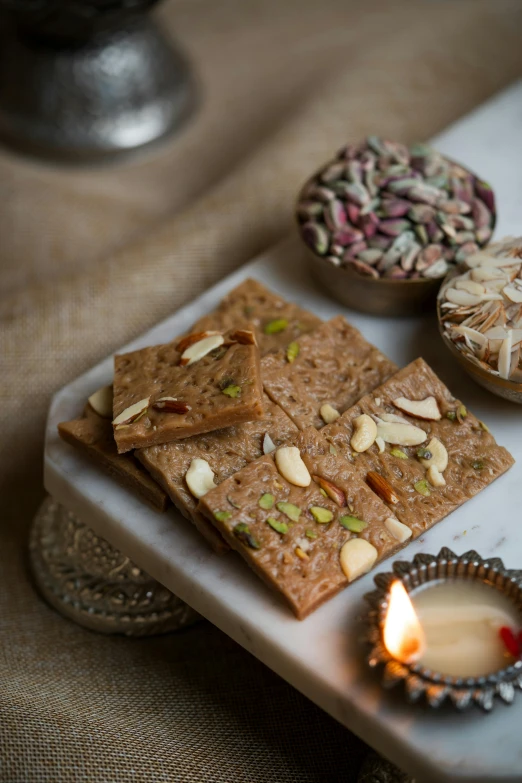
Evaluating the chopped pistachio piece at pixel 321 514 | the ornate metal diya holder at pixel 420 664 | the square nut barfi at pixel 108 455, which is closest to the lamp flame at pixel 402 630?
the ornate metal diya holder at pixel 420 664

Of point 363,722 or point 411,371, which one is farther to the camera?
point 411,371

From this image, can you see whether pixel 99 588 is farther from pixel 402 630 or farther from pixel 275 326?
pixel 402 630

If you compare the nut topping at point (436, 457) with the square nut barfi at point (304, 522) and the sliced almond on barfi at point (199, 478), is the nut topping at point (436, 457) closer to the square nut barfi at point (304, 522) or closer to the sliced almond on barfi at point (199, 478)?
the square nut barfi at point (304, 522)

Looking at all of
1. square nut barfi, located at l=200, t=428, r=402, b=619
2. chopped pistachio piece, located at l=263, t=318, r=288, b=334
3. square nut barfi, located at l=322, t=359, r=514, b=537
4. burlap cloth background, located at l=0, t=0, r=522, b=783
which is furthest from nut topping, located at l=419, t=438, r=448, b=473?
burlap cloth background, located at l=0, t=0, r=522, b=783

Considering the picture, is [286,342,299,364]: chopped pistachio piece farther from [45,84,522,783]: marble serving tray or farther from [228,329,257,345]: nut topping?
[45,84,522,783]: marble serving tray

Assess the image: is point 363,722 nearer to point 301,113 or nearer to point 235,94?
point 301,113

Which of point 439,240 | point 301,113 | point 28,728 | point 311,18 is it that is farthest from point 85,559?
A: point 311,18

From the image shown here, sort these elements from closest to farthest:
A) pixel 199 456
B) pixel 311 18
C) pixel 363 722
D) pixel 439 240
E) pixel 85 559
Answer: pixel 363 722 < pixel 199 456 < pixel 439 240 < pixel 85 559 < pixel 311 18
